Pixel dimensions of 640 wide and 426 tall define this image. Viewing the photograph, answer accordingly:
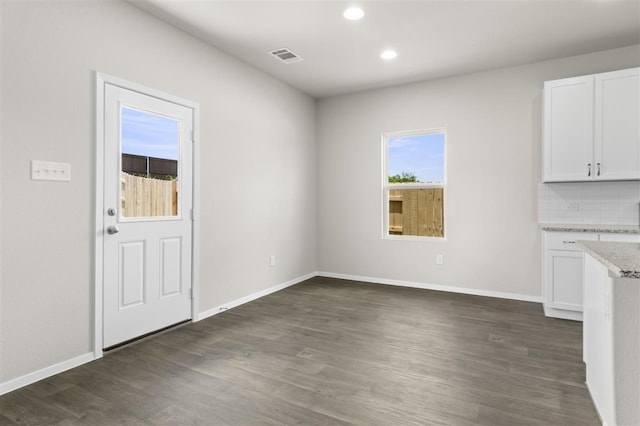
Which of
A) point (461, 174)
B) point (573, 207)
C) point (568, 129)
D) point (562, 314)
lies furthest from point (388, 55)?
point (562, 314)

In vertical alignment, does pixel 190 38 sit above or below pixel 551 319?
above

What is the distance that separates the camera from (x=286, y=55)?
393cm

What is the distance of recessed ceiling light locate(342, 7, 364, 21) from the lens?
2.99 metres

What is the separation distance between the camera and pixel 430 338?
3.05m

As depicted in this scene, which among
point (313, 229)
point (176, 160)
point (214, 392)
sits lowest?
point (214, 392)

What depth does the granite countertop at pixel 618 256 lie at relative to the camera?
129 centimetres

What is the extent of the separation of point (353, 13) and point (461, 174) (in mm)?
A: 2485

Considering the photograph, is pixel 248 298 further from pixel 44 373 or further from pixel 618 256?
pixel 618 256

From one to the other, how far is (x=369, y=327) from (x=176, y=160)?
7.88 ft

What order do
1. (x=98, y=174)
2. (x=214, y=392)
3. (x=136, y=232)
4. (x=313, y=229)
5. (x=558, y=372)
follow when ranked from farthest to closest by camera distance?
(x=313, y=229) → (x=136, y=232) → (x=98, y=174) → (x=558, y=372) → (x=214, y=392)

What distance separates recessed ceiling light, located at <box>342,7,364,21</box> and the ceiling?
0.05 metres

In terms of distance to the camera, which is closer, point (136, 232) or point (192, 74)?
point (136, 232)

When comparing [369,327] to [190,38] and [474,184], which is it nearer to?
[474,184]

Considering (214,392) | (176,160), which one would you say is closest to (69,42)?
(176,160)
